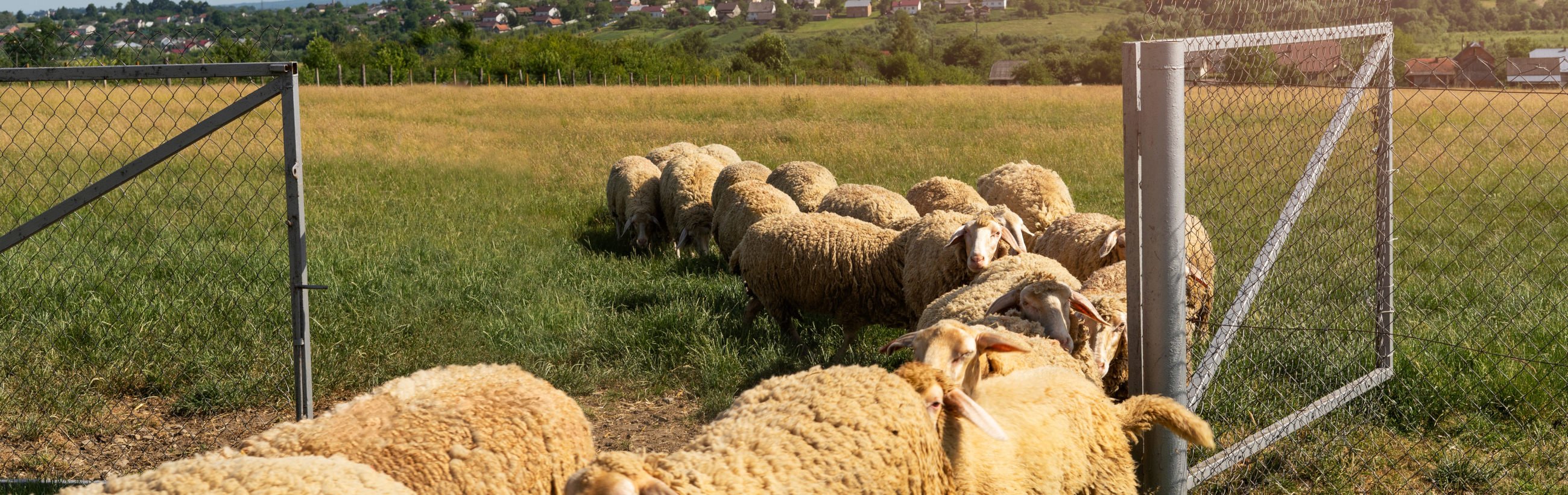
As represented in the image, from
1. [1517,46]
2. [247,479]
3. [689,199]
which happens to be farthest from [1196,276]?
[689,199]

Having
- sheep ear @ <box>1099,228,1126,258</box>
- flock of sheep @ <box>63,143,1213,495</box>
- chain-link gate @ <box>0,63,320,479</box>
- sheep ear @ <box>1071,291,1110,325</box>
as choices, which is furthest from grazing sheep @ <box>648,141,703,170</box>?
sheep ear @ <box>1071,291,1110,325</box>

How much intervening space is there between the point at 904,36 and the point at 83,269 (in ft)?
255

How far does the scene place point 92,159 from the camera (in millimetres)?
14633

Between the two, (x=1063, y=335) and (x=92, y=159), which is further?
(x=92, y=159)

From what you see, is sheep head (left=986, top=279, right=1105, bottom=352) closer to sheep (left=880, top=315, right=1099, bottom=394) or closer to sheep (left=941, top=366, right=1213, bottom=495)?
sheep (left=880, top=315, right=1099, bottom=394)

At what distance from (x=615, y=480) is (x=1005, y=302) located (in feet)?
10.4

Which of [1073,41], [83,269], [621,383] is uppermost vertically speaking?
[1073,41]

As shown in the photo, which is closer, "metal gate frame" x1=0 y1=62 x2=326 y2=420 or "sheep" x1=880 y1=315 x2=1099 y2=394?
"sheep" x1=880 y1=315 x2=1099 y2=394

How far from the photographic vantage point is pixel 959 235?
6.76 m

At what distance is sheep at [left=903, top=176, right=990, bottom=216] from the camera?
917cm

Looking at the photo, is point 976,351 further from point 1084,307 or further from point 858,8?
point 858,8

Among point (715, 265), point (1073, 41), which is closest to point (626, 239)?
point (715, 265)

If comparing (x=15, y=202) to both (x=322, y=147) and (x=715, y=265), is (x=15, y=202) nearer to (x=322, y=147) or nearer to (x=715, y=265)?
(x=322, y=147)

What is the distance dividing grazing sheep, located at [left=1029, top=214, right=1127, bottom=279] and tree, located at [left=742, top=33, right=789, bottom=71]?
46.6 m
